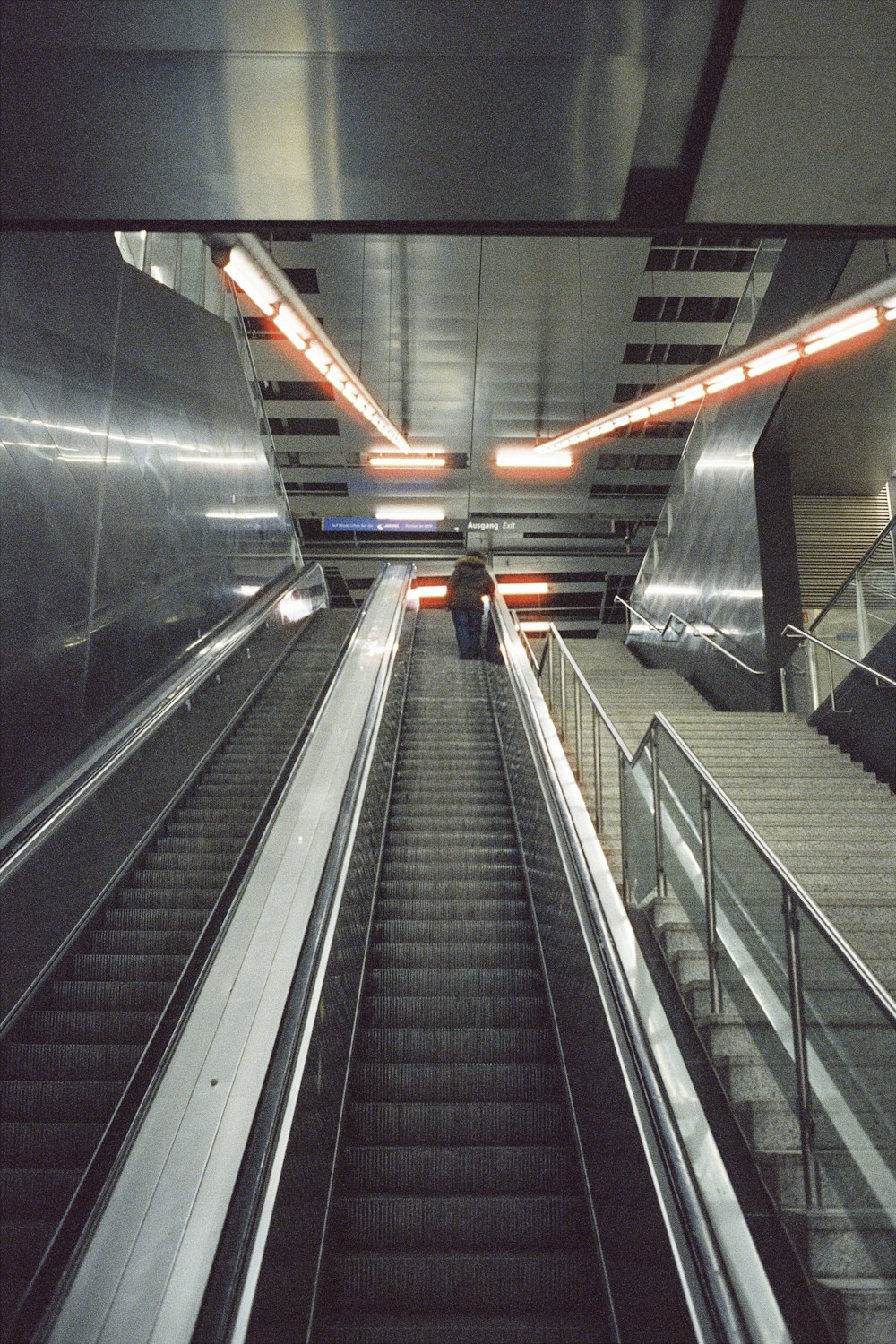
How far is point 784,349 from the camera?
582cm

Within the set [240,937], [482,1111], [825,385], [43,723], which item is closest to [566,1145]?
[482,1111]

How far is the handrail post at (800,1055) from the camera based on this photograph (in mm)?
2287

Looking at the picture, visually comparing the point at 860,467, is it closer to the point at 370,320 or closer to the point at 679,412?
the point at 679,412

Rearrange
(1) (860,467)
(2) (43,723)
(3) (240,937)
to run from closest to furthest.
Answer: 1. (3) (240,937)
2. (2) (43,723)
3. (1) (860,467)

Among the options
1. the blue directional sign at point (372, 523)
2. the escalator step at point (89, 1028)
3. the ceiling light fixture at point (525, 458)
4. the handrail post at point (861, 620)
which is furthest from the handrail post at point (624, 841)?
the blue directional sign at point (372, 523)

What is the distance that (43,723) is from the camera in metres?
4.65

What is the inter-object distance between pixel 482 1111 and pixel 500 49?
3490 millimetres

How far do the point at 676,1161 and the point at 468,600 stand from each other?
8.46 meters

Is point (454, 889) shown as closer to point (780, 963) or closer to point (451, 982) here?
point (451, 982)

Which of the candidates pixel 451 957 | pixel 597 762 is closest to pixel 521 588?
pixel 597 762

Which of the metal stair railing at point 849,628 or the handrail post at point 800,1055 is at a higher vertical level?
the metal stair railing at point 849,628

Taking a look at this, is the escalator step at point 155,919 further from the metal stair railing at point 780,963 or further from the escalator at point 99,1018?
the metal stair railing at point 780,963

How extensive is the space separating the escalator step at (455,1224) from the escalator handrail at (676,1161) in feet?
2.22

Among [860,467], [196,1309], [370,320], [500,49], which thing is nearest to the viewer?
[196,1309]
